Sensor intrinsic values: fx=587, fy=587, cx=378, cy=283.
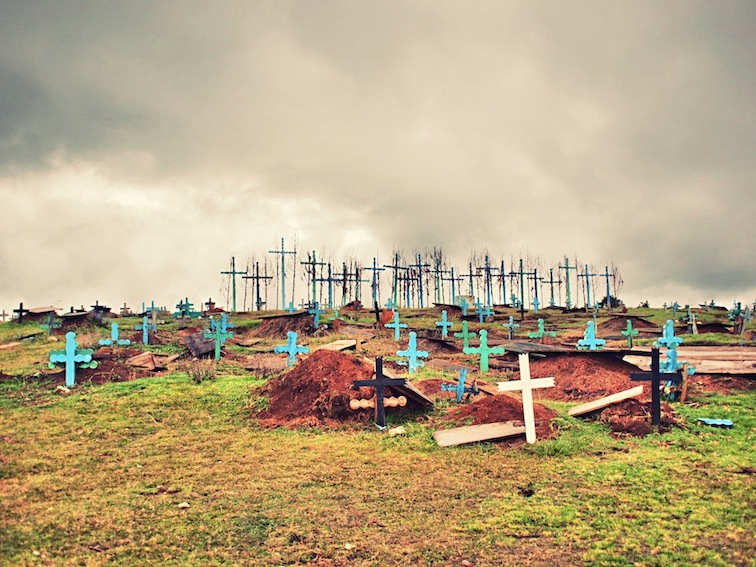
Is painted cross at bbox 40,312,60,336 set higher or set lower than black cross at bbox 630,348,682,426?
higher

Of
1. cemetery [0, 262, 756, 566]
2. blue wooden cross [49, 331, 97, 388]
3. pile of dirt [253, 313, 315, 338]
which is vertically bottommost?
cemetery [0, 262, 756, 566]

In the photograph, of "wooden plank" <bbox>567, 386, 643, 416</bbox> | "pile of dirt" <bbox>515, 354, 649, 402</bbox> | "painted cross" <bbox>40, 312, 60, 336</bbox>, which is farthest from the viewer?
"painted cross" <bbox>40, 312, 60, 336</bbox>

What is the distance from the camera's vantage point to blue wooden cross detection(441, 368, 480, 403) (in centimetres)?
1617

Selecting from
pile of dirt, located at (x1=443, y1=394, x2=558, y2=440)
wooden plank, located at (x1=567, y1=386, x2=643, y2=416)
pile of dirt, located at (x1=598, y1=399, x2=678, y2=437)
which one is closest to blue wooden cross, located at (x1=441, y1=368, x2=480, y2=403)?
pile of dirt, located at (x1=443, y1=394, x2=558, y2=440)

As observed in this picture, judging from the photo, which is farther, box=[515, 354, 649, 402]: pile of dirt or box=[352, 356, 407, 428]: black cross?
box=[515, 354, 649, 402]: pile of dirt

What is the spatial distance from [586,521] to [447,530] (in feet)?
6.17

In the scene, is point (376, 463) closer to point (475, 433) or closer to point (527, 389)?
point (475, 433)

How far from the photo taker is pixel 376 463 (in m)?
11.1

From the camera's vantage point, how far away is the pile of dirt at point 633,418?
501 inches

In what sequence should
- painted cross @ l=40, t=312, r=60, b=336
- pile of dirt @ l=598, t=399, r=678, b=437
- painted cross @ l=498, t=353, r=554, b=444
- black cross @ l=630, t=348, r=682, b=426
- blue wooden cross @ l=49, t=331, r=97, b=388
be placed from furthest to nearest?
painted cross @ l=40, t=312, r=60, b=336 → blue wooden cross @ l=49, t=331, r=97, b=388 → black cross @ l=630, t=348, r=682, b=426 → pile of dirt @ l=598, t=399, r=678, b=437 → painted cross @ l=498, t=353, r=554, b=444

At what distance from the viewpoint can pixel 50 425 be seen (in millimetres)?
14180

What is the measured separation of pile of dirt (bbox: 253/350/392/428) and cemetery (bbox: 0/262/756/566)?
5 centimetres

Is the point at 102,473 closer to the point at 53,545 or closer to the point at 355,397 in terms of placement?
the point at 53,545

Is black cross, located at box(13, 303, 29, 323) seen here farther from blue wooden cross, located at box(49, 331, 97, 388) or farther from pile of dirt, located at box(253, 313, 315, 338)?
blue wooden cross, located at box(49, 331, 97, 388)
